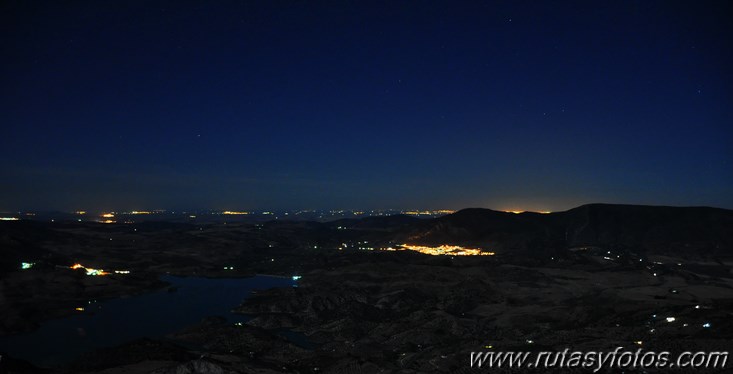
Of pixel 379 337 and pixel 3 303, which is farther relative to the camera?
pixel 3 303

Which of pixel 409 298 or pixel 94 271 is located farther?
pixel 94 271

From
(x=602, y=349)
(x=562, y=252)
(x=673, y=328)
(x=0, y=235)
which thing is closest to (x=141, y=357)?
(x=602, y=349)

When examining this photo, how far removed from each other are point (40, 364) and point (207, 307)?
35.1 metres

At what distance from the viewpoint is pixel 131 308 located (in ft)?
296

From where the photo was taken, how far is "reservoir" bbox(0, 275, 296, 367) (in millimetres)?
64375

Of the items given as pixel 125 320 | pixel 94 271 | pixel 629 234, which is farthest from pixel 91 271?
pixel 629 234

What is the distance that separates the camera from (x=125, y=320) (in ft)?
266

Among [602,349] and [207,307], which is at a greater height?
[602,349]

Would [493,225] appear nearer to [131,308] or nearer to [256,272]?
[256,272]

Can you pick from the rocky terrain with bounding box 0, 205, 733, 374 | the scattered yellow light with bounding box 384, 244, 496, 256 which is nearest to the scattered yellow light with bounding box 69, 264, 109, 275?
the rocky terrain with bounding box 0, 205, 733, 374

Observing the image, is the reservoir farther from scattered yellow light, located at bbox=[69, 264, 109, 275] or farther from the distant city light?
scattered yellow light, located at bbox=[69, 264, 109, 275]

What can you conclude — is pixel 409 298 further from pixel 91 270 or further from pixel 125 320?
pixel 91 270

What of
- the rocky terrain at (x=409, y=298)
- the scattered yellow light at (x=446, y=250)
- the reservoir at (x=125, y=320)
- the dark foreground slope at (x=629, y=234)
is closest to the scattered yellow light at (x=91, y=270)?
the rocky terrain at (x=409, y=298)

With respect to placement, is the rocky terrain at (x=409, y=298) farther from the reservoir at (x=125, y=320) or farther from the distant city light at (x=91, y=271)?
the reservoir at (x=125, y=320)
